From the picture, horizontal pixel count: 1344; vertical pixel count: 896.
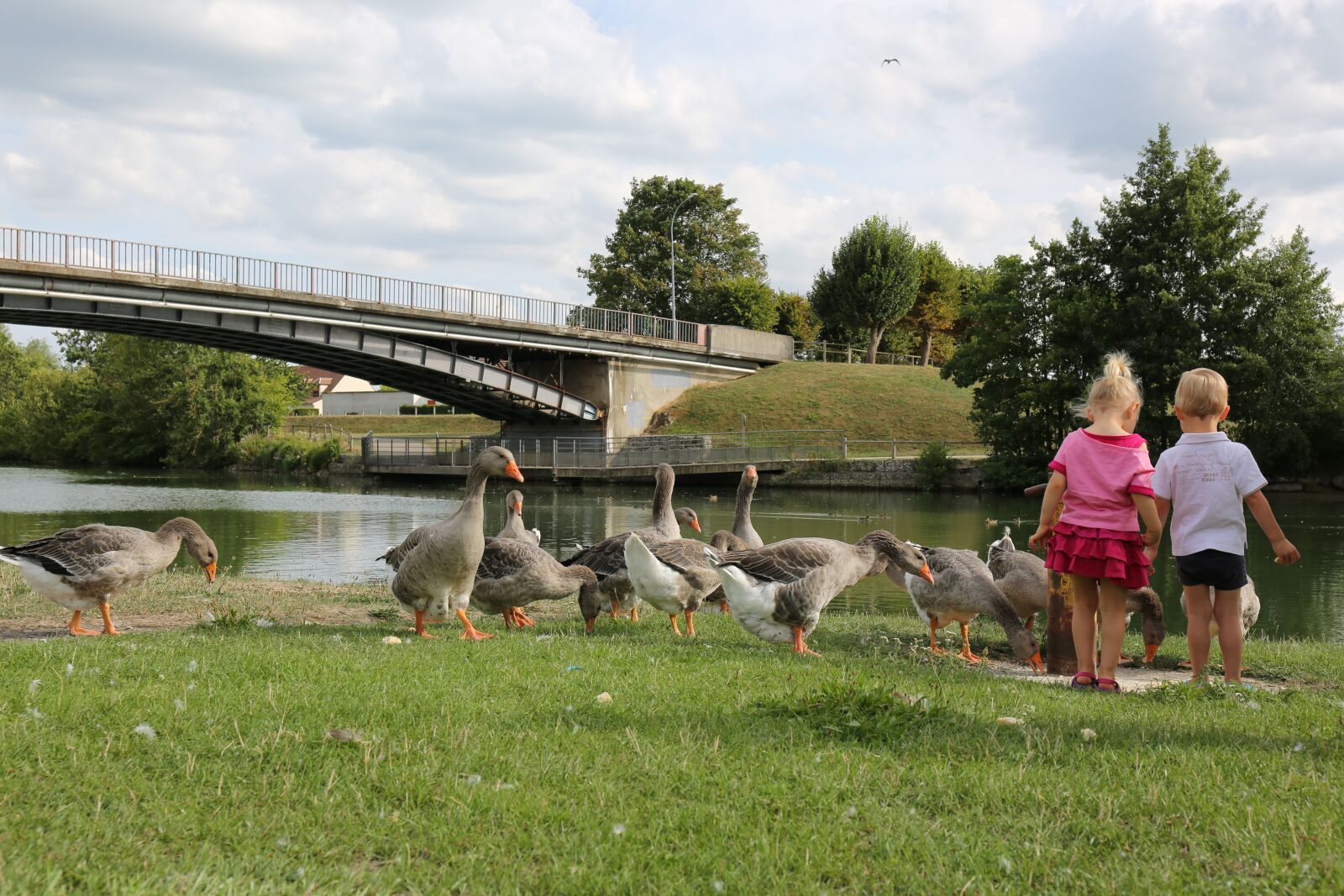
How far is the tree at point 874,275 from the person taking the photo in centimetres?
8969

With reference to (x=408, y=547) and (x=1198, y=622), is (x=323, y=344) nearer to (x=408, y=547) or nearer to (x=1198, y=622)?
(x=408, y=547)

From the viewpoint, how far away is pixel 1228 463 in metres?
8.20

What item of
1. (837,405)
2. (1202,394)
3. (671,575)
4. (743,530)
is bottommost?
(671,575)

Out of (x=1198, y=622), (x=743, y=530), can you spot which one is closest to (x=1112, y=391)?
(x=1198, y=622)

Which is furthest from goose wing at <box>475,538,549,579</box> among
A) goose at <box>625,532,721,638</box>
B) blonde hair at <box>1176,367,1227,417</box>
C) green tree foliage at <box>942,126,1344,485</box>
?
green tree foliage at <box>942,126,1344,485</box>

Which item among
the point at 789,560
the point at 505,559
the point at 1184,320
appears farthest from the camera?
the point at 1184,320

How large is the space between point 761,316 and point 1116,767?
291 feet

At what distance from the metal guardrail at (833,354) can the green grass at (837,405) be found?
1171cm

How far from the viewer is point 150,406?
78.4m

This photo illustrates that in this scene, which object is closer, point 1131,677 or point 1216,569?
point 1216,569

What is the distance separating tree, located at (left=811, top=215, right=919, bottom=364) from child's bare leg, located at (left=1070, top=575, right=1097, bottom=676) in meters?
83.3

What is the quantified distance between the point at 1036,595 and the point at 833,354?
8402 centimetres

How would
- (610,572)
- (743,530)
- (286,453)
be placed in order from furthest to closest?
(286,453) → (743,530) → (610,572)

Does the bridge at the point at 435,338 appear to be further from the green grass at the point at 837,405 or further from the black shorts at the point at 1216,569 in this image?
the black shorts at the point at 1216,569
